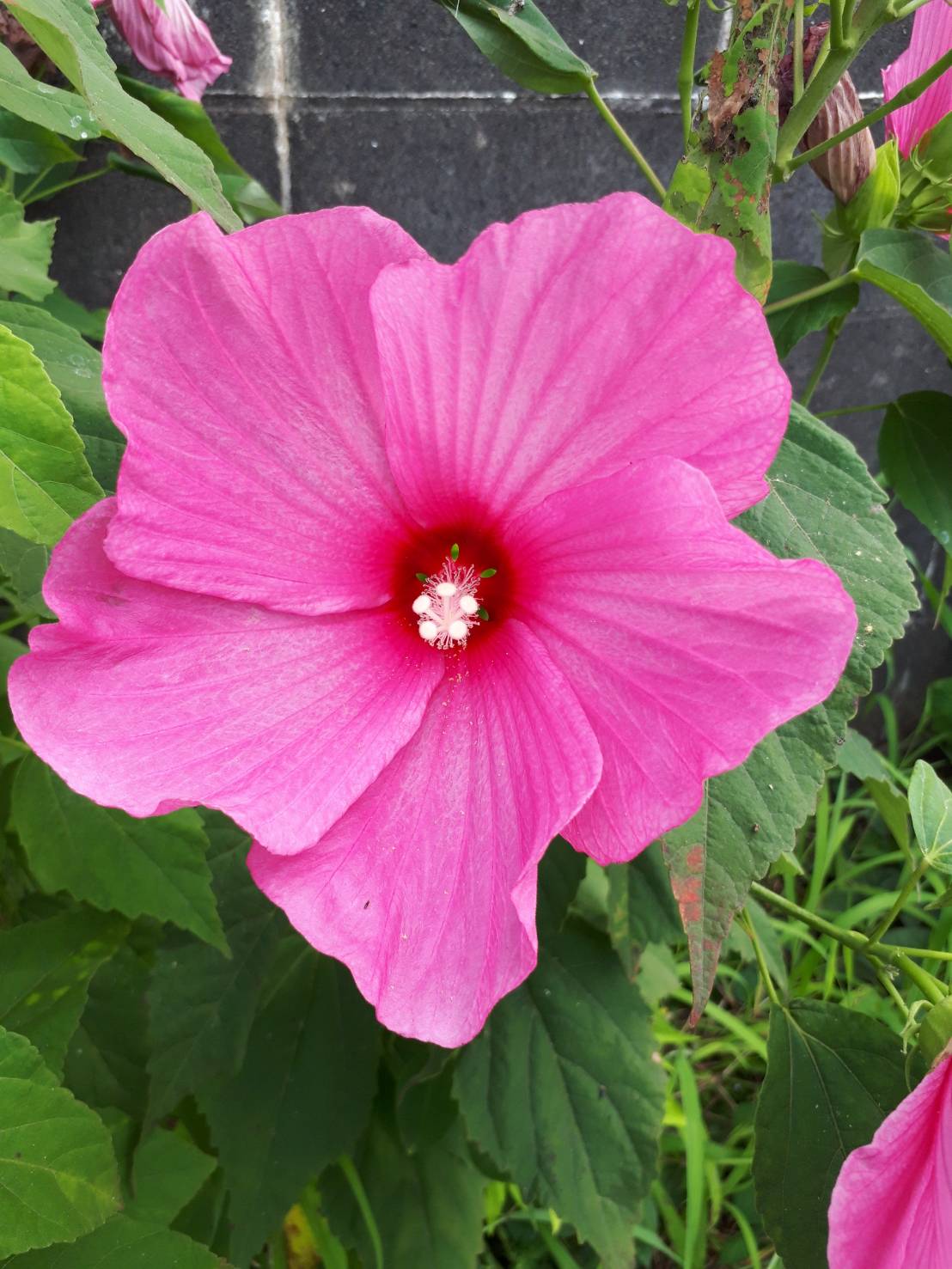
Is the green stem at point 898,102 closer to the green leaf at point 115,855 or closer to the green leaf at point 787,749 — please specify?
the green leaf at point 787,749

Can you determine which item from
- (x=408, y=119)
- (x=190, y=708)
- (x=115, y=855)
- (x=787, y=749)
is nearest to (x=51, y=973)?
(x=115, y=855)

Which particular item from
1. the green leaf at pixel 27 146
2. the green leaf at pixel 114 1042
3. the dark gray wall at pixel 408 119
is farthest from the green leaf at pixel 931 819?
the dark gray wall at pixel 408 119

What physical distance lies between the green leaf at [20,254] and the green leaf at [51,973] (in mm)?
402

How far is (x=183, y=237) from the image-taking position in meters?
0.37

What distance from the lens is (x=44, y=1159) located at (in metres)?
0.45

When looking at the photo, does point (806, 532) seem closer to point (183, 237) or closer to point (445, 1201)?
point (183, 237)

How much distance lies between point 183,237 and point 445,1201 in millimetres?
866

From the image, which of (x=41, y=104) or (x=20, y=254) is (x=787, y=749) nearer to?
(x=41, y=104)

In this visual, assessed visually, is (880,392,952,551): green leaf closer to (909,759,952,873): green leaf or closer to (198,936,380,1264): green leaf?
(909,759,952,873): green leaf

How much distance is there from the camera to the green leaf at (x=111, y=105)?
326mm

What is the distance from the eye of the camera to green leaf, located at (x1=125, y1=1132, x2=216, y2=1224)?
621 mm

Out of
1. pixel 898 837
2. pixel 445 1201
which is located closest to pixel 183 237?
pixel 898 837

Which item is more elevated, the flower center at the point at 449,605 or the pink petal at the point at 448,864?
the flower center at the point at 449,605

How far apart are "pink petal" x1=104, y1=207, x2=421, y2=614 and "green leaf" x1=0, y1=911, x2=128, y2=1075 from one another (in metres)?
0.33
